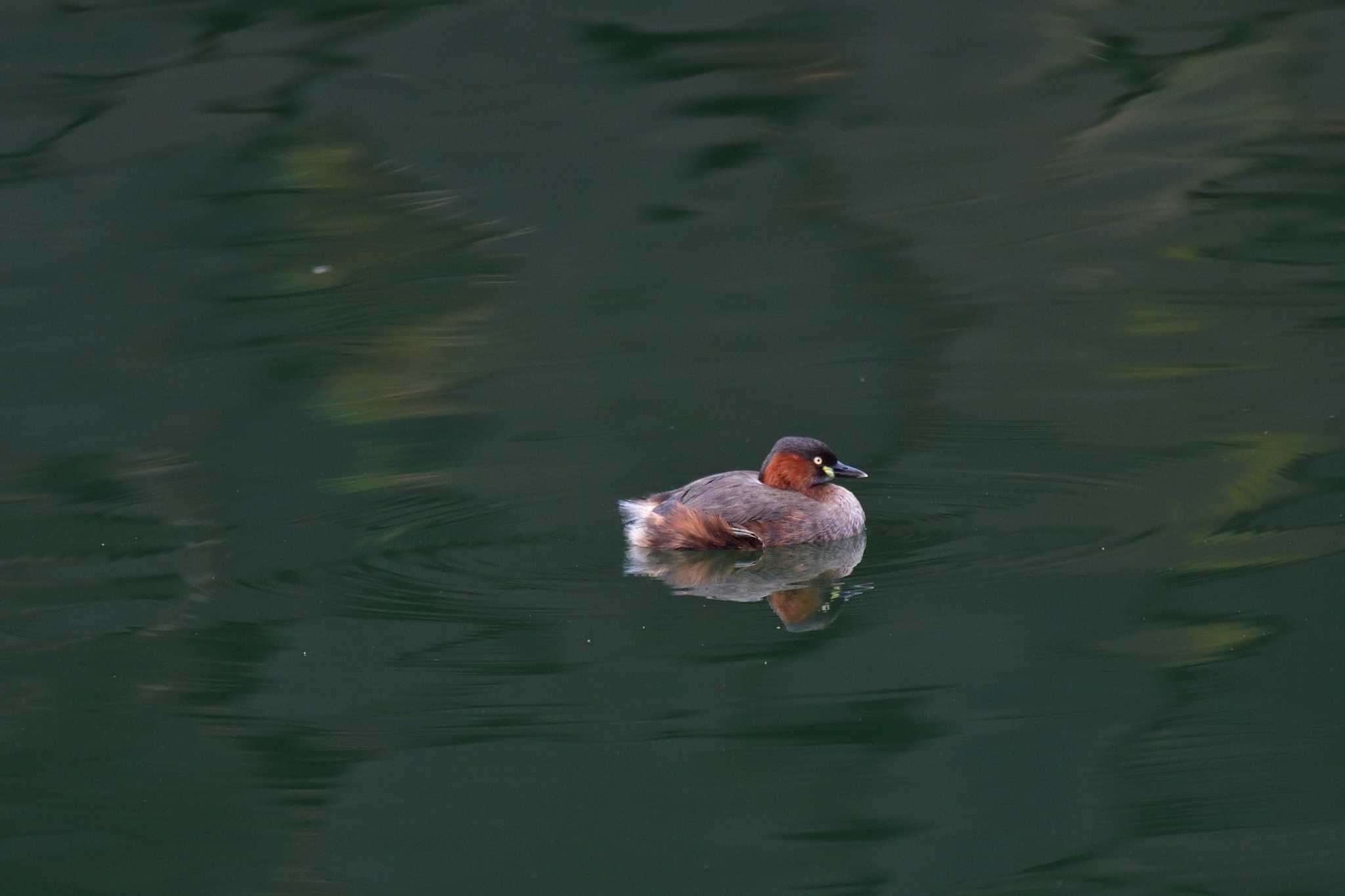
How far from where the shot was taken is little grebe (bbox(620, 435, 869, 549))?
5996mm

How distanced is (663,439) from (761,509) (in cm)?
87

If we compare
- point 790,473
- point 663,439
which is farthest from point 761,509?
point 663,439

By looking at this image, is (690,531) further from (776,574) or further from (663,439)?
(663,439)

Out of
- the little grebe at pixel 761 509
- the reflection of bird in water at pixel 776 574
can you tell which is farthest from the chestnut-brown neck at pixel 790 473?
the reflection of bird in water at pixel 776 574

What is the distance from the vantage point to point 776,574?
5.95m

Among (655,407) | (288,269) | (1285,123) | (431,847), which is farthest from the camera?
(1285,123)

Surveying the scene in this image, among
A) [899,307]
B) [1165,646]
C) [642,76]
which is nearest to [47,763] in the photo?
[1165,646]

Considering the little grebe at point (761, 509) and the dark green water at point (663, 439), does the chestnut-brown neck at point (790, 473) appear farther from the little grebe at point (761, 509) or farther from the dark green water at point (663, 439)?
the dark green water at point (663, 439)

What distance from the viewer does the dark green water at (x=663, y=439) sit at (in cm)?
440

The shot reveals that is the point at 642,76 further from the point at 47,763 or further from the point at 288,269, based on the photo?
the point at 47,763

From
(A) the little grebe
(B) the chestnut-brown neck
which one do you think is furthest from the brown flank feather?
(B) the chestnut-brown neck

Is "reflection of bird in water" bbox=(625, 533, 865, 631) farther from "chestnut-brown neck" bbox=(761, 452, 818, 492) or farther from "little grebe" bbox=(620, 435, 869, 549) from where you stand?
"chestnut-brown neck" bbox=(761, 452, 818, 492)

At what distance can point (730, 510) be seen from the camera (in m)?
6.12

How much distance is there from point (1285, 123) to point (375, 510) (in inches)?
210
